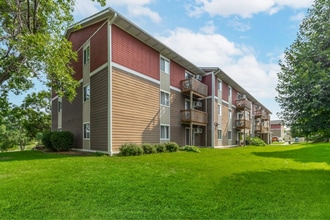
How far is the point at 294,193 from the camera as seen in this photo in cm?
572

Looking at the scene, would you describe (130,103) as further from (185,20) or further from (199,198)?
(199,198)

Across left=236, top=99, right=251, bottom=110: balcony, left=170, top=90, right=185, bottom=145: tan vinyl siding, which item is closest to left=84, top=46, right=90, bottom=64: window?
left=170, top=90, right=185, bottom=145: tan vinyl siding

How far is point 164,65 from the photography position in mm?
17984

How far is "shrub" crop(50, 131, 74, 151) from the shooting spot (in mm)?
15570

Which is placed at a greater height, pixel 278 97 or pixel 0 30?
pixel 0 30

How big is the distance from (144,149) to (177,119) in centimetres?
605

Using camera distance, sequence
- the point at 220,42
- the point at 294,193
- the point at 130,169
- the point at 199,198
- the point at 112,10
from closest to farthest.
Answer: the point at 199,198, the point at 294,193, the point at 130,169, the point at 112,10, the point at 220,42

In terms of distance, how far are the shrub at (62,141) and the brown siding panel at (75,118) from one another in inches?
23.2

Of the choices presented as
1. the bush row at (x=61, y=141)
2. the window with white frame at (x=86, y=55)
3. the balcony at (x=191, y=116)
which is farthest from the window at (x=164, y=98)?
the bush row at (x=61, y=141)

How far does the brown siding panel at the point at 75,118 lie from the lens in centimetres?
1631

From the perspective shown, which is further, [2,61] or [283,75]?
[2,61]

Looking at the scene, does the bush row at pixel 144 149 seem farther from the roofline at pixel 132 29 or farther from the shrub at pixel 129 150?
the roofline at pixel 132 29

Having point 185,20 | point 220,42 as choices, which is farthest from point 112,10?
point 220,42

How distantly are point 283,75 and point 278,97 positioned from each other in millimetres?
949
